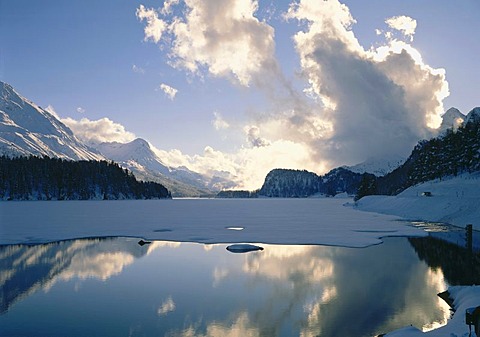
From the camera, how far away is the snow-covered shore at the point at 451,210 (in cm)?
1423

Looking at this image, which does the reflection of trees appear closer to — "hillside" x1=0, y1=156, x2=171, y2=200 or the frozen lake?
the frozen lake

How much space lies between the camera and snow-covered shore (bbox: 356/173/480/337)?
1423 centimetres

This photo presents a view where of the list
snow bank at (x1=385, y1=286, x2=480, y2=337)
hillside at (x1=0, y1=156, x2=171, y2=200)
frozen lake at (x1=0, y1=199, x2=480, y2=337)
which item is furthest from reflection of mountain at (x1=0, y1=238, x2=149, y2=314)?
hillside at (x1=0, y1=156, x2=171, y2=200)

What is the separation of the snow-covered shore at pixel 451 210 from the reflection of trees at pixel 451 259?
491cm

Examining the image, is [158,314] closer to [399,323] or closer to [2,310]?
[2,310]

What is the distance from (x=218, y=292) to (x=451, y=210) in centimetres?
5807

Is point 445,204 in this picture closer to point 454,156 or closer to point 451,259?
point 454,156

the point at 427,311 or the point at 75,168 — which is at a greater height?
the point at 75,168

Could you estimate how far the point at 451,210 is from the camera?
63719 mm

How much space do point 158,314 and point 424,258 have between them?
2406cm

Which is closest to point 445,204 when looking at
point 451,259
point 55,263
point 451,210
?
point 451,210

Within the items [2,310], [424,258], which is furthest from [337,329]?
[424,258]

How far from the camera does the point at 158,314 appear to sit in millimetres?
16922

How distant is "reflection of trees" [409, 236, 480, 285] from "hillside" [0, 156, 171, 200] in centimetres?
16443
